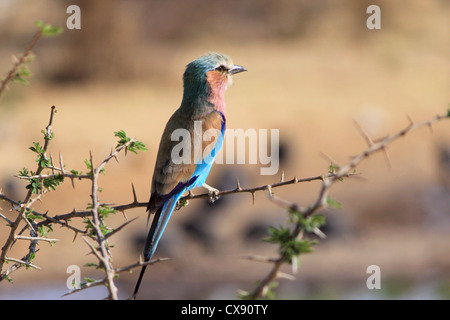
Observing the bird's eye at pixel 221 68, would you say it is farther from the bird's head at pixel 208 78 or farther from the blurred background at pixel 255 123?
the blurred background at pixel 255 123

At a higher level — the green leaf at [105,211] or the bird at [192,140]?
the bird at [192,140]

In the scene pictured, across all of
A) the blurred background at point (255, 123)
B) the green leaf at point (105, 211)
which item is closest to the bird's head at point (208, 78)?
the blurred background at point (255, 123)

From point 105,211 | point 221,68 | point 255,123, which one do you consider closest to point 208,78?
point 221,68

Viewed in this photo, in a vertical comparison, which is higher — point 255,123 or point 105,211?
point 255,123

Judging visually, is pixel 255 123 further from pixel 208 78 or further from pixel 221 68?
pixel 208 78

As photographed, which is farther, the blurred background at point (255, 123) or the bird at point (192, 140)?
the blurred background at point (255, 123)

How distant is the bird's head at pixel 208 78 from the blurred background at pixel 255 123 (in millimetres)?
1423

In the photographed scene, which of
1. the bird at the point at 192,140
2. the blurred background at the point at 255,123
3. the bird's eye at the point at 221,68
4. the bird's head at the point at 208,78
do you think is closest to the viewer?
the bird at the point at 192,140

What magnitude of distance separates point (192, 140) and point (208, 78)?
0.56m

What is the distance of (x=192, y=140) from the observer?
409 centimetres

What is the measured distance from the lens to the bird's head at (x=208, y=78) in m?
4.41

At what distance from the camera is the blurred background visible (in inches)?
370

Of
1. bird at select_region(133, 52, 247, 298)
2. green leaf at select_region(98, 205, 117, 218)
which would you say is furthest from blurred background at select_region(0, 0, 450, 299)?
green leaf at select_region(98, 205, 117, 218)
